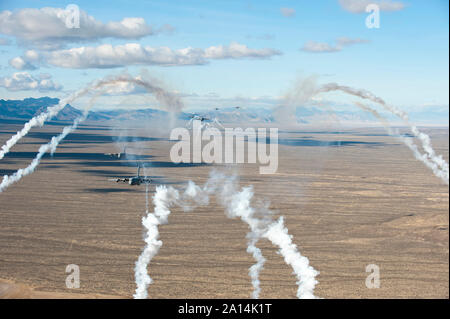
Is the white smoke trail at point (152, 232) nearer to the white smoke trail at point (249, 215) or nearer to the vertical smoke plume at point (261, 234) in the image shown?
the vertical smoke plume at point (261, 234)

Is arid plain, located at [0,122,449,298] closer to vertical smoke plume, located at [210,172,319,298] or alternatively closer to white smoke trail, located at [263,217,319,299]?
white smoke trail, located at [263,217,319,299]

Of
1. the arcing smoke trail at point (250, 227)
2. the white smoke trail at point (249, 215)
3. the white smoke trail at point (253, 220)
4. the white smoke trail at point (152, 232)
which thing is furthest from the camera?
the white smoke trail at point (249, 215)

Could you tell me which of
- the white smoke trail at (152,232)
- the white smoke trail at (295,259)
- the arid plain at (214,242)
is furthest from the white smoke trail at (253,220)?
the white smoke trail at (152,232)

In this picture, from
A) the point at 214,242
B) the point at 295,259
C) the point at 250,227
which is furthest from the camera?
the point at 250,227

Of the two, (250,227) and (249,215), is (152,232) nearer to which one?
(250,227)

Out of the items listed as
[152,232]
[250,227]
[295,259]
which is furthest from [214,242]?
[295,259]

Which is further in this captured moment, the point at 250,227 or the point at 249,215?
the point at 249,215

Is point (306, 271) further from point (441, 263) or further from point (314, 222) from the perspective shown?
point (314, 222)
